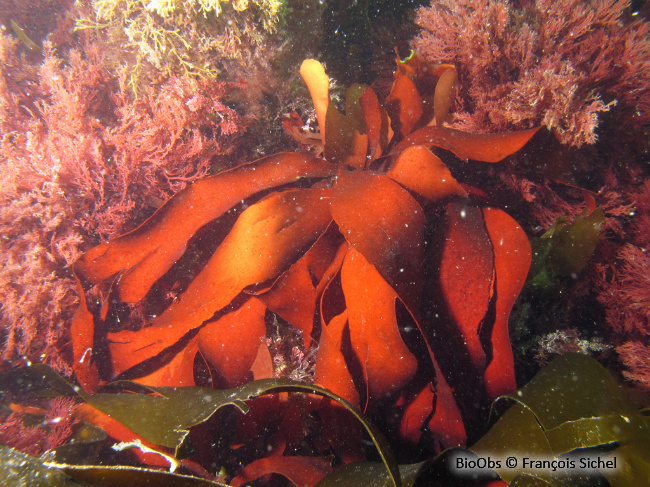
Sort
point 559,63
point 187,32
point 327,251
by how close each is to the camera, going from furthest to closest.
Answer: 1. point 187,32
2. point 327,251
3. point 559,63

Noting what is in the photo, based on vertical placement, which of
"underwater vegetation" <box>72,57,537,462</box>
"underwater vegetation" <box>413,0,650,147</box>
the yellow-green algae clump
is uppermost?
the yellow-green algae clump

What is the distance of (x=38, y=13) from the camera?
9.19 ft

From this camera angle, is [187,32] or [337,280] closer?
[337,280]

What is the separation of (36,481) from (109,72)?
2.09 metres

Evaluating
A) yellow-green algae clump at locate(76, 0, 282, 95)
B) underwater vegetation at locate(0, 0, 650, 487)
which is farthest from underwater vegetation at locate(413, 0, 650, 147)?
yellow-green algae clump at locate(76, 0, 282, 95)

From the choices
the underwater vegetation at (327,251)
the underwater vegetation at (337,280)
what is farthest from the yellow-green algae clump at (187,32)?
the underwater vegetation at (337,280)

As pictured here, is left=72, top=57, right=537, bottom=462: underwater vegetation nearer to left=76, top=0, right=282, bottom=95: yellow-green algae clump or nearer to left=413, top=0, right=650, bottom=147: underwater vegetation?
left=413, top=0, right=650, bottom=147: underwater vegetation

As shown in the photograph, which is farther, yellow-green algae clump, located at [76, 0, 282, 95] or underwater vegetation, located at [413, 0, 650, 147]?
yellow-green algae clump, located at [76, 0, 282, 95]

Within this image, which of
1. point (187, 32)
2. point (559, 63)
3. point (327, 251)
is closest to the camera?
point (559, 63)

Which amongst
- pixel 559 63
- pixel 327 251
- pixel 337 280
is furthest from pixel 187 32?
pixel 559 63

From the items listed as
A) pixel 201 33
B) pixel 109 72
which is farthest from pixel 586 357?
pixel 109 72

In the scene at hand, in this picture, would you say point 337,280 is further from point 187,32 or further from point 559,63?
point 187,32

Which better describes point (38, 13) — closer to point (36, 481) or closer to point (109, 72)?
point (109, 72)

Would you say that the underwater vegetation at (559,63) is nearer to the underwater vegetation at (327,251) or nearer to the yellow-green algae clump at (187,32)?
the underwater vegetation at (327,251)
